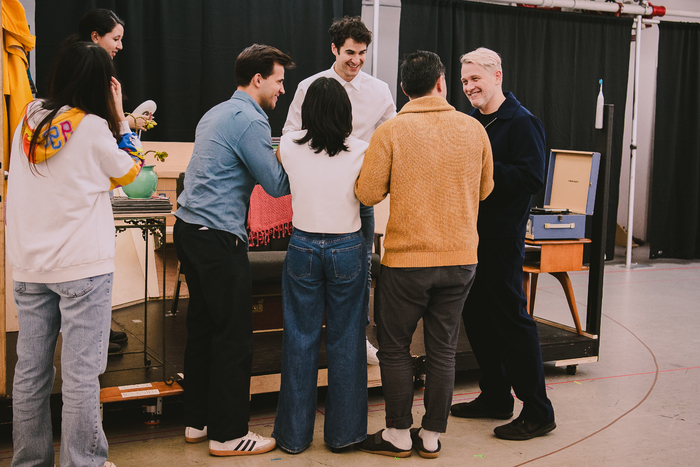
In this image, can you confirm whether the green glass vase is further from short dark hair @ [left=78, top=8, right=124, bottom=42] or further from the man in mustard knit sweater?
the man in mustard knit sweater

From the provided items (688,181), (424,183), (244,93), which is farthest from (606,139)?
(688,181)

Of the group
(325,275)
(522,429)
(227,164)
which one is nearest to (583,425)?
(522,429)

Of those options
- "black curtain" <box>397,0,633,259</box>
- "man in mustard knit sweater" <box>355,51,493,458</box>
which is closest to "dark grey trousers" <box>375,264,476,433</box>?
"man in mustard knit sweater" <box>355,51,493,458</box>

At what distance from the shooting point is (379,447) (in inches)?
106

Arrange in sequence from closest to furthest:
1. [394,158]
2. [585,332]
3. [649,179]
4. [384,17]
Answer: [394,158] → [585,332] → [384,17] → [649,179]

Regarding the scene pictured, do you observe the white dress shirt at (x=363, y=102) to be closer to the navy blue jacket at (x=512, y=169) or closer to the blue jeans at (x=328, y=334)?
the navy blue jacket at (x=512, y=169)

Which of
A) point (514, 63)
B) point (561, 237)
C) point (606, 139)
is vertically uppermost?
point (514, 63)

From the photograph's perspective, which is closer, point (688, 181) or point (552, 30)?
point (552, 30)

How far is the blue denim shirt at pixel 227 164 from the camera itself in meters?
2.49

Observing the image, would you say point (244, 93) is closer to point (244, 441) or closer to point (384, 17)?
point (244, 441)

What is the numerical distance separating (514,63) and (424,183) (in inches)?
217

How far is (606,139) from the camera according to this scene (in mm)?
3549

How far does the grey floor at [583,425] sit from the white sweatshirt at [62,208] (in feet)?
3.13

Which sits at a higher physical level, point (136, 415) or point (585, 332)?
point (585, 332)
